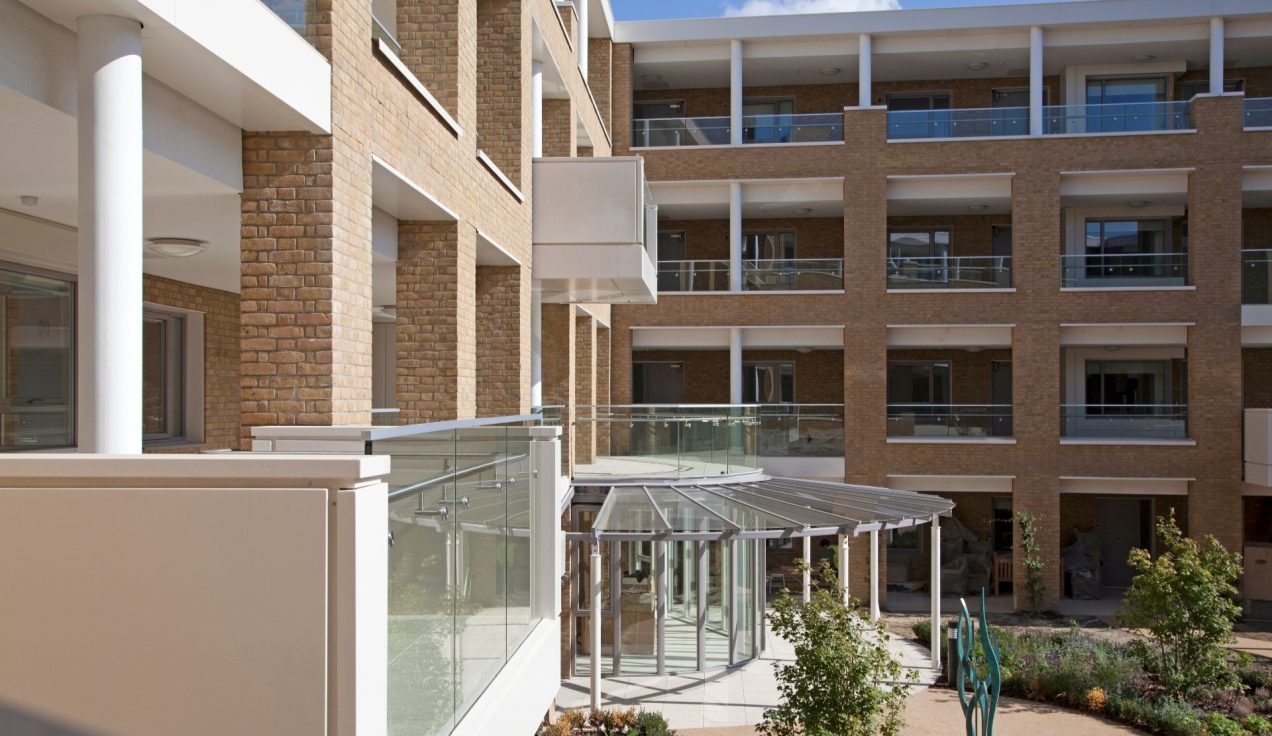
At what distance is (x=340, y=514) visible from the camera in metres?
3.39

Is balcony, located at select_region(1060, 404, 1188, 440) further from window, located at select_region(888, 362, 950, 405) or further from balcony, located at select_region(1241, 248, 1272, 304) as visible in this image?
window, located at select_region(888, 362, 950, 405)

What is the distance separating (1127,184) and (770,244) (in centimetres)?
946

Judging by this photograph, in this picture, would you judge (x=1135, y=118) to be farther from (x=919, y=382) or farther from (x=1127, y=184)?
(x=919, y=382)

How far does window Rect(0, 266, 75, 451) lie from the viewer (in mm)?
10141

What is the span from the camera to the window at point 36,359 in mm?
10141

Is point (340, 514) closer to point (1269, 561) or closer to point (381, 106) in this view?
point (381, 106)

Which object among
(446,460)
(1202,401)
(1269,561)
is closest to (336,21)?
(446,460)

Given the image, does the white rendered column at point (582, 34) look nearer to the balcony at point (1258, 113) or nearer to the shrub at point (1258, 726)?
the shrub at point (1258, 726)

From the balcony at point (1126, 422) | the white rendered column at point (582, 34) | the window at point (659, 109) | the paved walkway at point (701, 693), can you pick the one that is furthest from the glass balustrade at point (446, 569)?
the window at point (659, 109)

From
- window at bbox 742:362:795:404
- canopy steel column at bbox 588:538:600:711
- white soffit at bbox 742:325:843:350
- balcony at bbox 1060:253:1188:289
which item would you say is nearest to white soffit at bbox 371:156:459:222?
canopy steel column at bbox 588:538:600:711

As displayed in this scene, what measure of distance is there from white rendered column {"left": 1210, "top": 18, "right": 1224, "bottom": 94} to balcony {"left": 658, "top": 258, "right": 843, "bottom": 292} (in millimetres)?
10241

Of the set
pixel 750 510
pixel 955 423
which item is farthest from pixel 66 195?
pixel 955 423

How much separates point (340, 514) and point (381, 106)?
19.0 ft

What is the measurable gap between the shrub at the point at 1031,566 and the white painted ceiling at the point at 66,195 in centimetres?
1980
